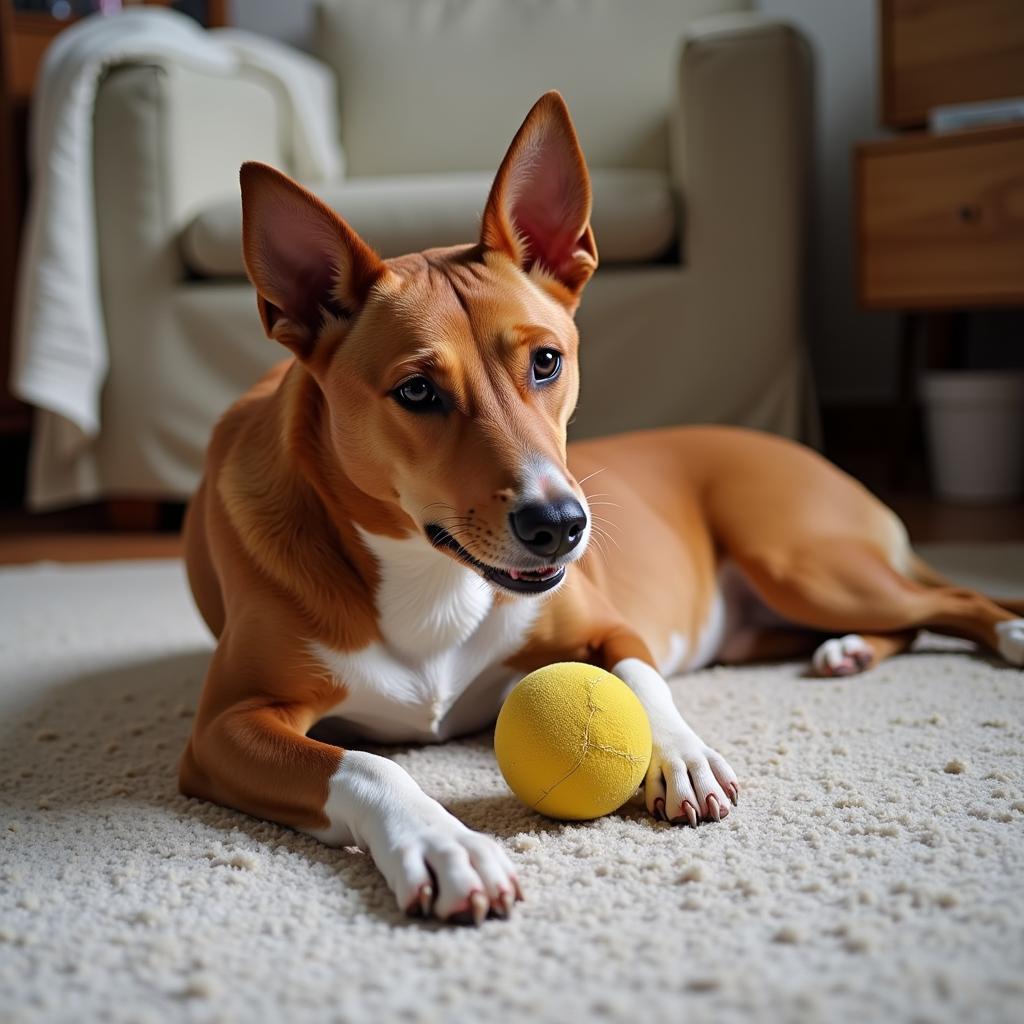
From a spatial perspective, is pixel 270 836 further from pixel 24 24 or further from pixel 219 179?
pixel 24 24

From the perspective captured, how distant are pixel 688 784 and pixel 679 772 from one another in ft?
0.06

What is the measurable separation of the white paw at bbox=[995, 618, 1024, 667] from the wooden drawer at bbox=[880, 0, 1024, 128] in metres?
1.92

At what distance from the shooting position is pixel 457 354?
129 centimetres

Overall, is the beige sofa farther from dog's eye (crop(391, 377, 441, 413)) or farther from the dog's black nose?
the dog's black nose

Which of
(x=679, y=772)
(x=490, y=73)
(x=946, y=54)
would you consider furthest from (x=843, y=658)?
(x=490, y=73)

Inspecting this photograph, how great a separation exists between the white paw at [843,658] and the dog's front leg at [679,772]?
0.49 meters

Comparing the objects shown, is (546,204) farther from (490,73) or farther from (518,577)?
(490,73)

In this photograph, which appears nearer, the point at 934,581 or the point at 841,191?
the point at 934,581

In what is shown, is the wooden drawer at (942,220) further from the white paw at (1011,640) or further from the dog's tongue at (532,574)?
the dog's tongue at (532,574)

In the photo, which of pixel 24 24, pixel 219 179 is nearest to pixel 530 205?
pixel 219 179

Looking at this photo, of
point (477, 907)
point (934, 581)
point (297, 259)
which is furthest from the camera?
point (934, 581)

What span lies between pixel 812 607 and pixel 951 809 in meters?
0.64

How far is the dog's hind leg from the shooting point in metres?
1.83

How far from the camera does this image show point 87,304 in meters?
3.21
